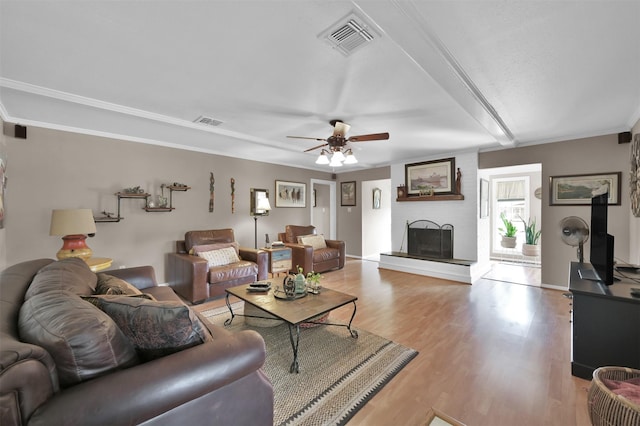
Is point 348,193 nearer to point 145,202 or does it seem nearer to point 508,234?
point 508,234

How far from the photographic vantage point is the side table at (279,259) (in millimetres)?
4535

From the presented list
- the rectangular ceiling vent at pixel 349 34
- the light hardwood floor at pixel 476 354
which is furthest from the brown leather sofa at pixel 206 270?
the rectangular ceiling vent at pixel 349 34

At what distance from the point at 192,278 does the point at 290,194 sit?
319 centimetres

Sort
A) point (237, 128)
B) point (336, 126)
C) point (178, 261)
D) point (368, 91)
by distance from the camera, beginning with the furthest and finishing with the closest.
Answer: point (178, 261) → point (237, 128) → point (336, 126) → point (368, 91)

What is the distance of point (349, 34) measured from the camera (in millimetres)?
1666

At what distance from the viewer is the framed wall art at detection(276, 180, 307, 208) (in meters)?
5.88

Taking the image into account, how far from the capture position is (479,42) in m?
1.74

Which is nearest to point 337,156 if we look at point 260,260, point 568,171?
point 260,260

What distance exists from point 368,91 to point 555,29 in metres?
1.29

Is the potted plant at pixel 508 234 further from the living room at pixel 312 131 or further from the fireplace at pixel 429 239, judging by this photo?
the fireplace at pixel 429 239

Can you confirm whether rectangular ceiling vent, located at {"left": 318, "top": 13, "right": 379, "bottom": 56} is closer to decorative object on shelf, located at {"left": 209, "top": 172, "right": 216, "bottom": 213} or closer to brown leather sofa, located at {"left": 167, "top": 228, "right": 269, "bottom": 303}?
brown leather sofa, located at {"left": 167, "top": 228, "right": 269, "bottom": 303}

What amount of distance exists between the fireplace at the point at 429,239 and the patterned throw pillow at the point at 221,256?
354 centimetres

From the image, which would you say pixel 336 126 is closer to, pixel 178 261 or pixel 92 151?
pixel 178 261

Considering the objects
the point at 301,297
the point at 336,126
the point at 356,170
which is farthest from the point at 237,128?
the point at 356,170
